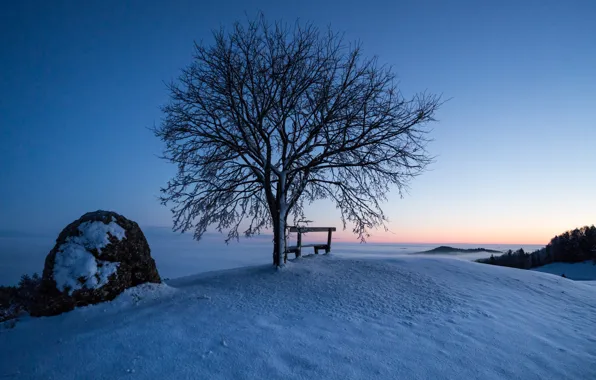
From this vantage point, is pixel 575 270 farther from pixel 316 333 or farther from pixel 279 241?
pixel 316 333

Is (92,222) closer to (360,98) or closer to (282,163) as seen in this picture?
(282,163)

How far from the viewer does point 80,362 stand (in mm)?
5371

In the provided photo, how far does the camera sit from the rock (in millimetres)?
7473

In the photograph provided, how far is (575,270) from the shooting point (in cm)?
2164

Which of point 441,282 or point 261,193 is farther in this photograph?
point 261,193

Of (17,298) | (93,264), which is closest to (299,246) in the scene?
(93,264)

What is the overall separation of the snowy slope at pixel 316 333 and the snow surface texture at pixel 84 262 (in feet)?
A: 2.24

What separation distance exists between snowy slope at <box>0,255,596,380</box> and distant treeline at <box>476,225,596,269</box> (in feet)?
53.4

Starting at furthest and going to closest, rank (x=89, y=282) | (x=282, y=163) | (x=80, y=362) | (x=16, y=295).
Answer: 1. (x=282, y=163)
2. (x=16, y=295)
3. (x=89, y=282)
4. (x=80, y=362)

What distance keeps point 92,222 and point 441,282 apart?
10587 mm

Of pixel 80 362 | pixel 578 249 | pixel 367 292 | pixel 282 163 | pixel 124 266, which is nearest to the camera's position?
pixel 80 362

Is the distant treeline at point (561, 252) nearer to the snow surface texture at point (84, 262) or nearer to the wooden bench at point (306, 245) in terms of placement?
the wooden bench at point (306, 245)

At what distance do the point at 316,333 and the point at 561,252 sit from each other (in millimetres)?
26550

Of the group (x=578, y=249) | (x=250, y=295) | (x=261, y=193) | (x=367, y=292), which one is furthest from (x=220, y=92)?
(x=578, y=249)
